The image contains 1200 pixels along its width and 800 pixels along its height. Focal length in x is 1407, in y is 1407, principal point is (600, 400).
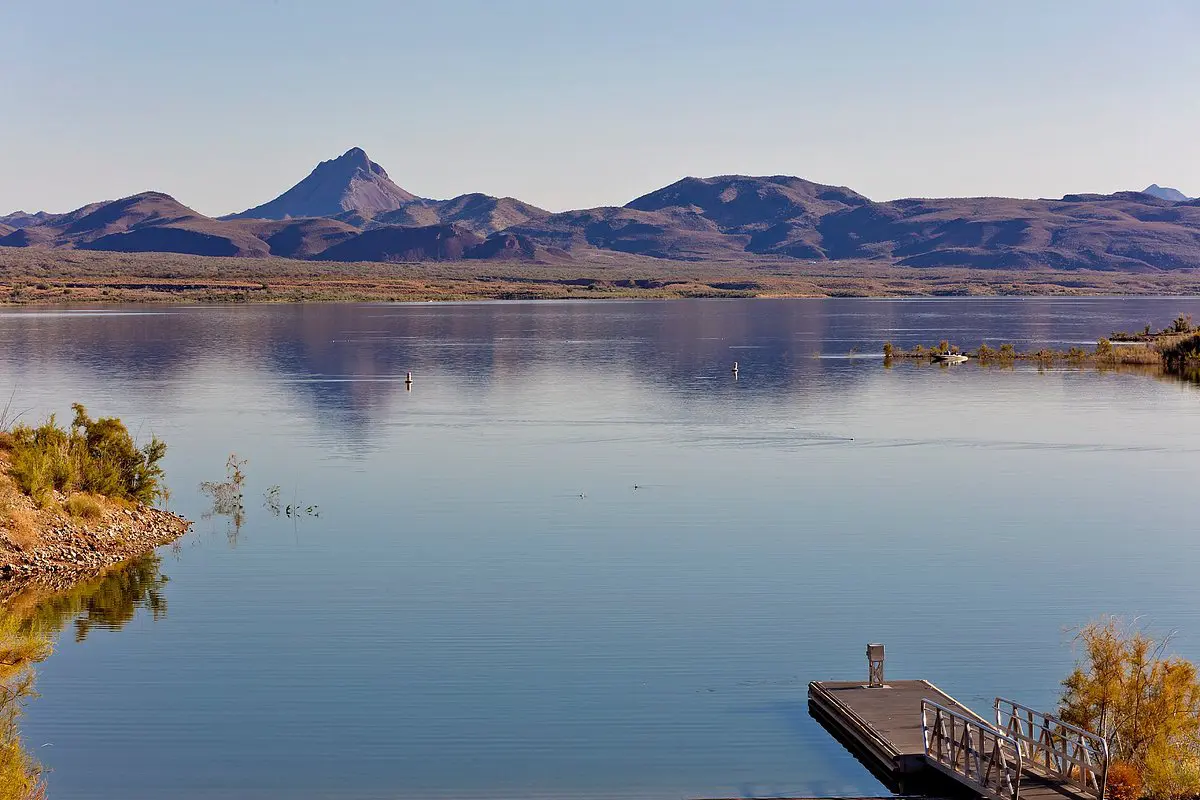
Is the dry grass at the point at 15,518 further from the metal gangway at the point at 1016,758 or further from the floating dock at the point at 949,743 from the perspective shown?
the metal gangway at the point at 1016,758

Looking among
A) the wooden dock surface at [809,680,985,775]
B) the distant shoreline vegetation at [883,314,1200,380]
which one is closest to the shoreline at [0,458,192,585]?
the wooden dock surface at [809,680,985,775]

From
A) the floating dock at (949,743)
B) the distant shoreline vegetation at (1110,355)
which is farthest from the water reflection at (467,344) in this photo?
the floating dock at (949,743)

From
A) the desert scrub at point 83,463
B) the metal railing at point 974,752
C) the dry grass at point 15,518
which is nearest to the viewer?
the metal railing at point 974,752

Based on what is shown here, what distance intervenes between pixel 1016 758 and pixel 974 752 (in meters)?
1.18

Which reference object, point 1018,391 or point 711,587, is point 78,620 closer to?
point 711,587

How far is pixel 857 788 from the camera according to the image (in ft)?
62.5

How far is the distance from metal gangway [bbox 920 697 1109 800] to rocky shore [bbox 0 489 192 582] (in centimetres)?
1951

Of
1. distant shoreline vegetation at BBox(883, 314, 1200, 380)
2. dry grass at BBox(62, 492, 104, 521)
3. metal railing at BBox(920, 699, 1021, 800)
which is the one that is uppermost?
distant shoreline vegetation at BBox(883, 314, 1200, 380)

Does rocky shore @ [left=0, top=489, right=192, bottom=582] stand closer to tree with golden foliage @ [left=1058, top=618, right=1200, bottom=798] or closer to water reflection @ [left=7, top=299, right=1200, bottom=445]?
water reflection @ [left=7, top=299, right=1200, bottom=445]

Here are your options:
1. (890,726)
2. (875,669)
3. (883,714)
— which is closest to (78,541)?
(875,669)

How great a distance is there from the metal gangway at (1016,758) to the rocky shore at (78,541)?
1951 centimetres

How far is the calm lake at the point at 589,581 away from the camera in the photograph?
2050 centimetres

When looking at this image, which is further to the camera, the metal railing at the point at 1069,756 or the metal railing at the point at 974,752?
the metal railing at the point at 974,752

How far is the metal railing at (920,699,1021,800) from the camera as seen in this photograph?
1717 cm
